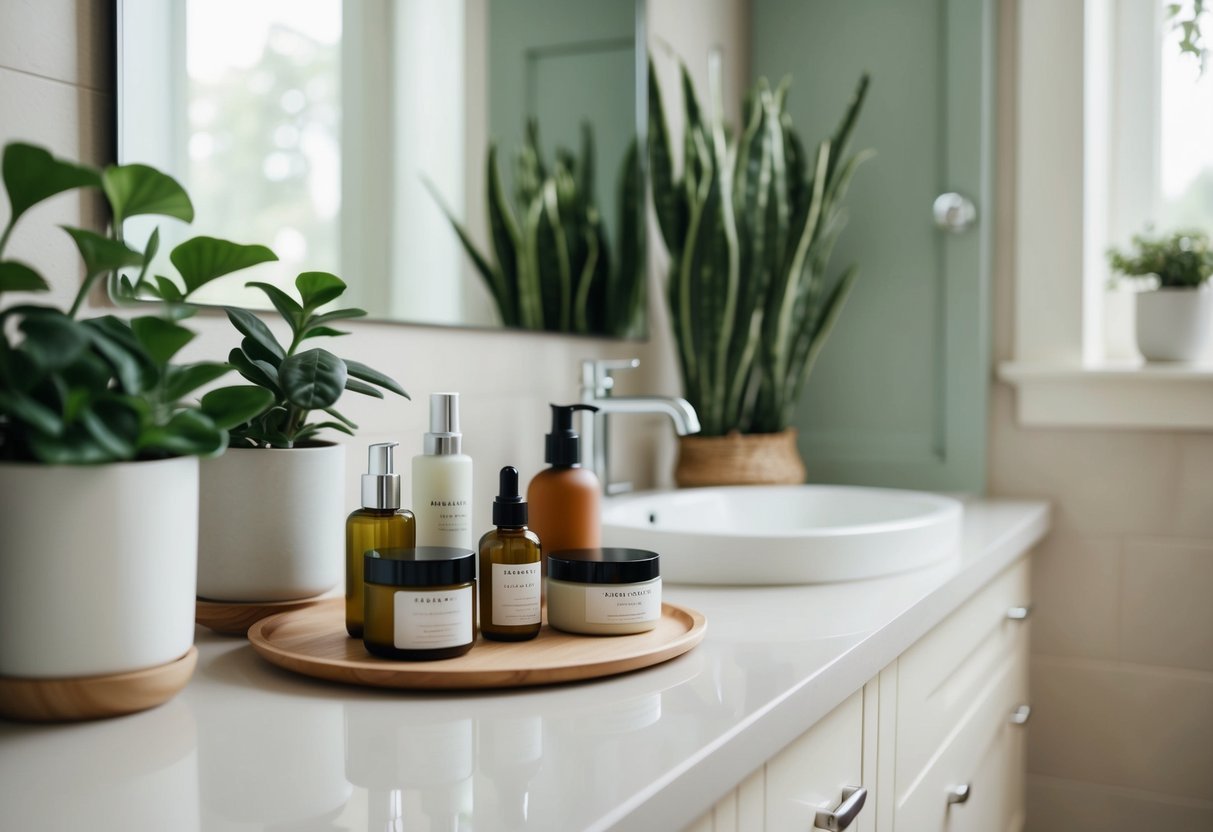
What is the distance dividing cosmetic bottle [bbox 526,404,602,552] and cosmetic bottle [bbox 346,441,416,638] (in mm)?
165

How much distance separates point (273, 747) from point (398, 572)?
0.44 feet

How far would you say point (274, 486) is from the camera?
78cm

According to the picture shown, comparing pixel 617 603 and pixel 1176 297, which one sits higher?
pixel 1176 297

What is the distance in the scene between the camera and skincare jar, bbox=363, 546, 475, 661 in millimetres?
673

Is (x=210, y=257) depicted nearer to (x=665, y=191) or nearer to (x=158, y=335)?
(x=158, y=335)

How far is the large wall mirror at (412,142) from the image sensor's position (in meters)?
0.87

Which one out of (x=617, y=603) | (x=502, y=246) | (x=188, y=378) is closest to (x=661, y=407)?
(x=502, y=246)

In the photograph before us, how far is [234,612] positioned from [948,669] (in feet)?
2.32

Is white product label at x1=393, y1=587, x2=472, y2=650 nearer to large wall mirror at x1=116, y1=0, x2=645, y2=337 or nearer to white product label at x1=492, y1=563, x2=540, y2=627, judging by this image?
white product label at x1=492, y1=563, x2=540, y2=627

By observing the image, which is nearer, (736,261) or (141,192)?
(141,192)

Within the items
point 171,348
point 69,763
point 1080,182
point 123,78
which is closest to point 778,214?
point 1080,182

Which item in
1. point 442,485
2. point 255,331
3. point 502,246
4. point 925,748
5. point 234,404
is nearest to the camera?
point 234,404

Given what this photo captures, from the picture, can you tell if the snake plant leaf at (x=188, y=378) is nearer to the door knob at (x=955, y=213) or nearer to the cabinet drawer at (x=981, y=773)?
the cabinet drawer at (x=981, y=773)

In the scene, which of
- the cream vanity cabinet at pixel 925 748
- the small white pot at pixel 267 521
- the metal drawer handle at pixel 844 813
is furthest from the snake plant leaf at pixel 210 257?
the metal drawer handle at pixel 844 813
